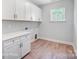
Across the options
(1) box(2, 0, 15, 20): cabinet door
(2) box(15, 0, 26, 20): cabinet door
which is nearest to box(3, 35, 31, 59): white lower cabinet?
(1) box(2, 0, 15, 20): cabinet door

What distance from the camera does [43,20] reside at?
5.08m

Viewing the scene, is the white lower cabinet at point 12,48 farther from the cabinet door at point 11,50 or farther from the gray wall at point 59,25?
the gray wall at point 59,25

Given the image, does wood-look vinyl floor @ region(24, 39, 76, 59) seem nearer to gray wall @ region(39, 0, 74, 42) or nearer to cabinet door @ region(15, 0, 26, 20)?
gray wall @ region(39, 0, 74, 42)

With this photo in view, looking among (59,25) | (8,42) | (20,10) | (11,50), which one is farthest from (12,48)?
(59,25)

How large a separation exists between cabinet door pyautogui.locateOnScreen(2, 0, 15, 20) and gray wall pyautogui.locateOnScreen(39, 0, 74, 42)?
2951mm

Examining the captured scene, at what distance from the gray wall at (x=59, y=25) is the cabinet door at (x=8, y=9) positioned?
2.95 metres

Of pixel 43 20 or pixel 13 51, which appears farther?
pixel 43 20

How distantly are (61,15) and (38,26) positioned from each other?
1.84 metres

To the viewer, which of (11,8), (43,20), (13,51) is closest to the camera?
(13,51)

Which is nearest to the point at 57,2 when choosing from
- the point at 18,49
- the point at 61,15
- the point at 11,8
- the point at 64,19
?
the point at 61,15

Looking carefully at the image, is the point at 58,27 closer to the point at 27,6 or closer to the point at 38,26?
the point at 38,26

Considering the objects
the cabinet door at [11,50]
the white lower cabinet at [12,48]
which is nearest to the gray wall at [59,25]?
the white lower cabinet at [12,48]

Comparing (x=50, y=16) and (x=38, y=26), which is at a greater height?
(x=50, y=16)

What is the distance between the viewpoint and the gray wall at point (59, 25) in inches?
159
